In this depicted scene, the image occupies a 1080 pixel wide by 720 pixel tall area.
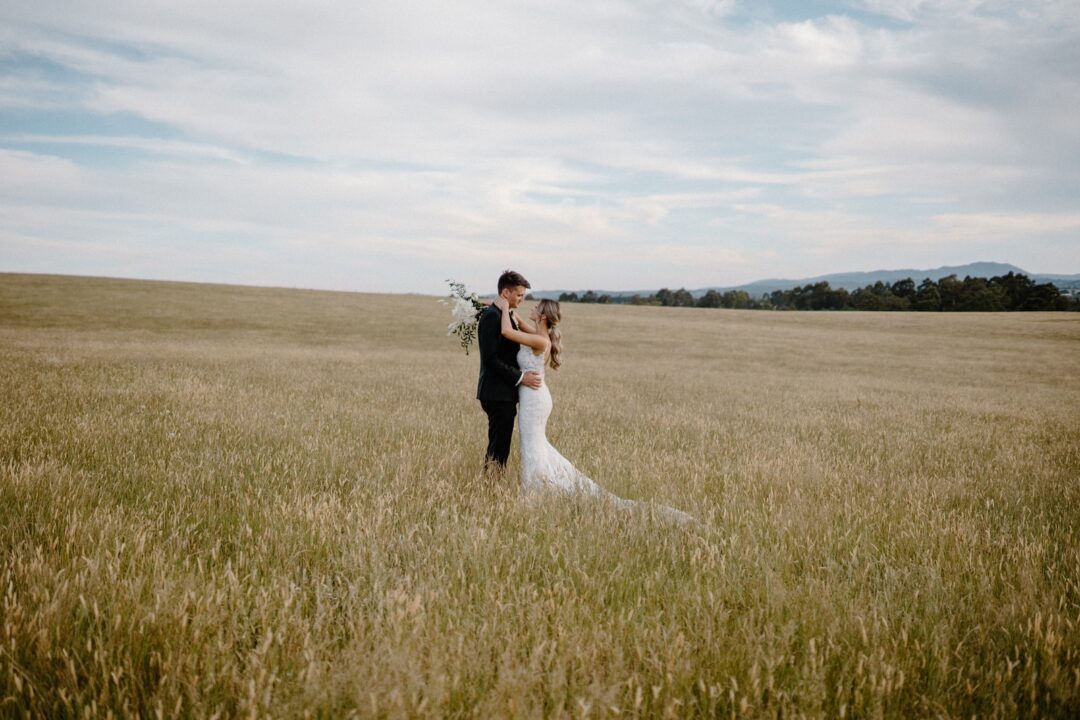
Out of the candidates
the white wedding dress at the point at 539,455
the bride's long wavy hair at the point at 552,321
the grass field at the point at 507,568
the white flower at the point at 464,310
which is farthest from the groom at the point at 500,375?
the white flower at the point at 464,310

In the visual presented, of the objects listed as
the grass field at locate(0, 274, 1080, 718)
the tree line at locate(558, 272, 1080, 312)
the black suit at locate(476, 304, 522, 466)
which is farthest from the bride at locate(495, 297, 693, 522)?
the tree line at locate(558, 272, 1080, 312)

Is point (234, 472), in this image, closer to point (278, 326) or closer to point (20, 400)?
point (20, 400)

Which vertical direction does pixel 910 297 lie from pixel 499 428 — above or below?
above

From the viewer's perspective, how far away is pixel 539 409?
658 centimetres

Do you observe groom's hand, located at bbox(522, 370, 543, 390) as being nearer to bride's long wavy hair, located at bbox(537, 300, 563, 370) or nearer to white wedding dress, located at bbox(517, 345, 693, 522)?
white wedding dress, located at bbox(517, 345, 693, 522)

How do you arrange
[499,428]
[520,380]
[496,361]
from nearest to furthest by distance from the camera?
[496,361] → [520,380] → [499,428]

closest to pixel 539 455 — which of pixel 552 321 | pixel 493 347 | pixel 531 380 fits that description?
pixel 531 380

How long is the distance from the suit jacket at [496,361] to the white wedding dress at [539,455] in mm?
134

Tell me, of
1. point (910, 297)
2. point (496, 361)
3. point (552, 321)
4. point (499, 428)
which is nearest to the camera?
point (496, 361)

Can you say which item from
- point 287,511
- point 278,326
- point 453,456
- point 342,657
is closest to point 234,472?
point 287,511

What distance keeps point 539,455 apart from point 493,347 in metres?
1.38

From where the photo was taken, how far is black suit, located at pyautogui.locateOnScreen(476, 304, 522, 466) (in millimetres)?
6402

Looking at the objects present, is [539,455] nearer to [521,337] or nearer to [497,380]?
[497,380]

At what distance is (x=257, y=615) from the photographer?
318 centimetres
